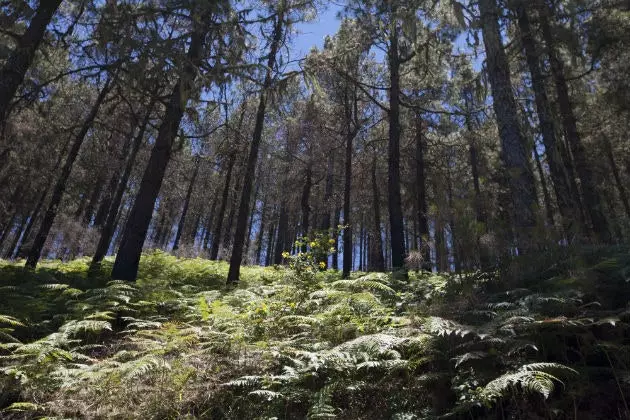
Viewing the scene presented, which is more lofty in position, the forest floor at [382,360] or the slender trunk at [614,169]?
the slender trunk at [614,169]

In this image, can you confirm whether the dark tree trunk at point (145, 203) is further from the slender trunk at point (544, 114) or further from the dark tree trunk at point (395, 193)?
the slender trunk at point (544, 114)

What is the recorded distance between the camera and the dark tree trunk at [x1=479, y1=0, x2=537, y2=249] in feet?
23.9

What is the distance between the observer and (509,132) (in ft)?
25.7

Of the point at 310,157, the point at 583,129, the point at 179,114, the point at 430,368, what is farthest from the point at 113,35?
the point at 583,129

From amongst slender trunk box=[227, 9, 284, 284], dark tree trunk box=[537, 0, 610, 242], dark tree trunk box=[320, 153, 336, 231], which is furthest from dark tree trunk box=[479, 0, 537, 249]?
dark tree trunk box=[320, 153, 336, 231]

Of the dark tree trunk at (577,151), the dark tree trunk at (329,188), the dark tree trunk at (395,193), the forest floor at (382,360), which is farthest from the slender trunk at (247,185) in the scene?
the dark tree trunk at (329,188)

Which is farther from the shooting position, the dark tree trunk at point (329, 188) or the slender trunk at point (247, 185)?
the dark tree trunk at point (329, 188)

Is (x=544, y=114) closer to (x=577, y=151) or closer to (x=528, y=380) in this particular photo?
(x=577, y=151)

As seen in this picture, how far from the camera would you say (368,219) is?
26.3 metres

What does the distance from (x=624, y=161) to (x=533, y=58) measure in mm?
12603

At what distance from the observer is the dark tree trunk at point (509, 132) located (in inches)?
286

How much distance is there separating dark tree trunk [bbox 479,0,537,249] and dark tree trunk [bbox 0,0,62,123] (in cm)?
876

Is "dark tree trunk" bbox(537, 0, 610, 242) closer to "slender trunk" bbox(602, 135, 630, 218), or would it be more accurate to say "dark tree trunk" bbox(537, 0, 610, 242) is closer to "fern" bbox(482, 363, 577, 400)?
"slender trunk" bbox(602, 135, 630, 218)

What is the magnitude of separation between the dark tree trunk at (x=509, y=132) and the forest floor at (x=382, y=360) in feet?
6.54
